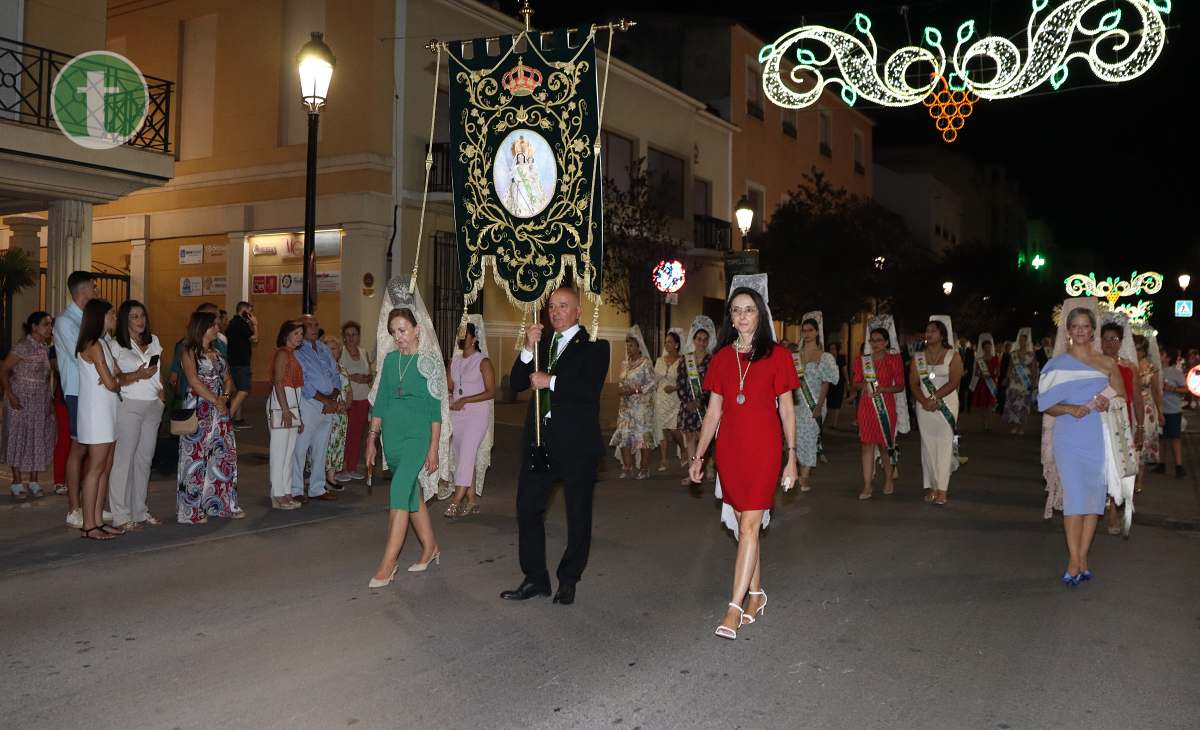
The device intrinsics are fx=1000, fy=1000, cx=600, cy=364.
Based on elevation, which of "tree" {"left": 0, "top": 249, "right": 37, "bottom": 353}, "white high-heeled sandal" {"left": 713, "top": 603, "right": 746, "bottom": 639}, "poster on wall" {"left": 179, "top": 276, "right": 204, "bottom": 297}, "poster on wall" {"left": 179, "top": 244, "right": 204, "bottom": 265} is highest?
"poster on wall" {"left": 179, "top": 244, "right": 204, "bottom": 265}

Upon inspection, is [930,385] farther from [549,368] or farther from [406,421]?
[406,421]

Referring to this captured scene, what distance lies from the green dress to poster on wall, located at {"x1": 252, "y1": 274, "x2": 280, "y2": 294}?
52.1ft

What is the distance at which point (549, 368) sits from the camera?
252 inches

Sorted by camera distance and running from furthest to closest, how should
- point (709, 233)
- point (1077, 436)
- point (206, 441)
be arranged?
point (709, 233)
point (206, 441)
point (1077, 436)

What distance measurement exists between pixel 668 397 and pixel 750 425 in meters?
7.60

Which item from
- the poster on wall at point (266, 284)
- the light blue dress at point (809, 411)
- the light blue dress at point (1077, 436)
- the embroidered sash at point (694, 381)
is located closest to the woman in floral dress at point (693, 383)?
the embroidered sash at point (694, 381)

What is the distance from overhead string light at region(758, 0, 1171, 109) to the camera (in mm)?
10312

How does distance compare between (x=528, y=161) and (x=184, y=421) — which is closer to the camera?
(x=528, y=161)

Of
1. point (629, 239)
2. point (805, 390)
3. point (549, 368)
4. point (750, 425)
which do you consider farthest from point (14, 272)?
point (750, 425)

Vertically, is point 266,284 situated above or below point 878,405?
above

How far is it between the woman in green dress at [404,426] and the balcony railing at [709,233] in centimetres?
2477

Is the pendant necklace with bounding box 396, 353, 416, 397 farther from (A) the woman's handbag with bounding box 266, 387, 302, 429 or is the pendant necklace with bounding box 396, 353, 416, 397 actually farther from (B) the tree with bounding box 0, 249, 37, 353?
(B) the tree with bounding box 0, 249, 37, 353

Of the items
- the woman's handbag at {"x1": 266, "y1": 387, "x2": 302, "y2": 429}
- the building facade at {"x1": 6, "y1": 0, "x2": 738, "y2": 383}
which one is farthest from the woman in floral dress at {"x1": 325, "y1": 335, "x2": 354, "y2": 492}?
the building facade at {"x1": 6, "y1": 0, "x2": 738, "y2": 383}

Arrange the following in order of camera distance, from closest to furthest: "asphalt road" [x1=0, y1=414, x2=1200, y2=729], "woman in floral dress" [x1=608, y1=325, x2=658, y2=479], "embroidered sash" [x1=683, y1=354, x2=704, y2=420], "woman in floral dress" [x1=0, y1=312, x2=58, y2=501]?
"asphalt road" [x1=0, y1=414, x2=1200, y2=729] < "woman in floral dress" [x1=0, y1=312, x2=58, y2=501] < "embroidered sash" [x1=683, y1=354, x2=704, y2=420] < "woman in floral dress" [x1=608, y1=325, x2=658, y2=479]
